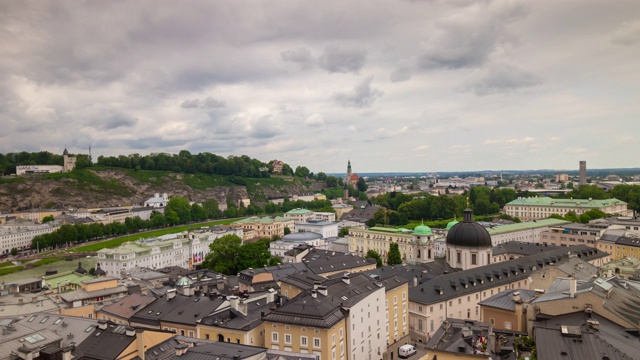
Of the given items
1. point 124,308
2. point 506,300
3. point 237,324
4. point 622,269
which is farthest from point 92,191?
point 622,269

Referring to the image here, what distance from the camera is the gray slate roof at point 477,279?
48312 millimetres

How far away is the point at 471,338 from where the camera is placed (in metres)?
28.5

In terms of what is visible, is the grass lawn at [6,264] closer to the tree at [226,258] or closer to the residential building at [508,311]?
the tree at [226,258]

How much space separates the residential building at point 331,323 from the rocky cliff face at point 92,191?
148223 millimetres

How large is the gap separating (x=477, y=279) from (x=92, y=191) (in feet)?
510

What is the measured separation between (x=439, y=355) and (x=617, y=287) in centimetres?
1896

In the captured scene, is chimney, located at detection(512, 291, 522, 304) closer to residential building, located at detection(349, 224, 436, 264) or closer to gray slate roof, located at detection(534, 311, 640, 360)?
gray slate roof, located at detection(534, 311, 640, 360)

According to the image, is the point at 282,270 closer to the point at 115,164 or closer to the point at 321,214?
the point at 321,214

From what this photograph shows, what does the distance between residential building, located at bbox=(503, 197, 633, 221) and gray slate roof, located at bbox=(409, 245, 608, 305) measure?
2991 inches

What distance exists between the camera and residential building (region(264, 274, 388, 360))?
32.8 m

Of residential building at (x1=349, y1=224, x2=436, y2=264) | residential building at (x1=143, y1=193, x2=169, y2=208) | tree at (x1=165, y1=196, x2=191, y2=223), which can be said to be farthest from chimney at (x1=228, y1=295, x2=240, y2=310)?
residential building at (x1=143, y1=193, x2=169, y2=208)

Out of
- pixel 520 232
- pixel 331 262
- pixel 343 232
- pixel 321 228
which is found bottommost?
pixel 343 232

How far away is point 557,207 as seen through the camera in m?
138

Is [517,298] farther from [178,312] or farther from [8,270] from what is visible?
[8,270]
